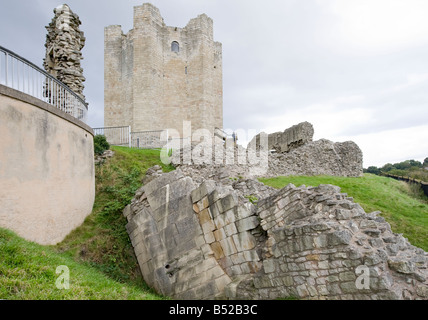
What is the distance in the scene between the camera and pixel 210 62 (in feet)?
95.3

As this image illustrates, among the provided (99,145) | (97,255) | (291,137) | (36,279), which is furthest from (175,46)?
(36,279)

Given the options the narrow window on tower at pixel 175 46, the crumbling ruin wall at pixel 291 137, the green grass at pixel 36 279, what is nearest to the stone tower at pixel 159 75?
the narrow window on tower at pixel 175 46

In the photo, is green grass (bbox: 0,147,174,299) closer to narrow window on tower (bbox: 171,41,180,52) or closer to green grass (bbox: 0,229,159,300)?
green grass (bbox: 0,229,159,300)

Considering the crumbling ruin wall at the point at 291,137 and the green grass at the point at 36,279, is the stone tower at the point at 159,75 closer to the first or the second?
the crumbling ruin wall at the point at 291,137

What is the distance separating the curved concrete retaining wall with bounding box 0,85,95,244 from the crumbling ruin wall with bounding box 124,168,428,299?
6.45 ft

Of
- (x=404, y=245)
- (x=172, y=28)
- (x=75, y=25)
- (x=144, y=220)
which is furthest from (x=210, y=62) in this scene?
(x=404, y=245)

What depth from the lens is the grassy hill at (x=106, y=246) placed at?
534 centimetres

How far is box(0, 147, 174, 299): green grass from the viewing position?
523cm

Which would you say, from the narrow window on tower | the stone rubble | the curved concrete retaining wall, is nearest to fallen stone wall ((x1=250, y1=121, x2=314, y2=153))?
the stone rubble

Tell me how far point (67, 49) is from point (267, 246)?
1057 centimetres
